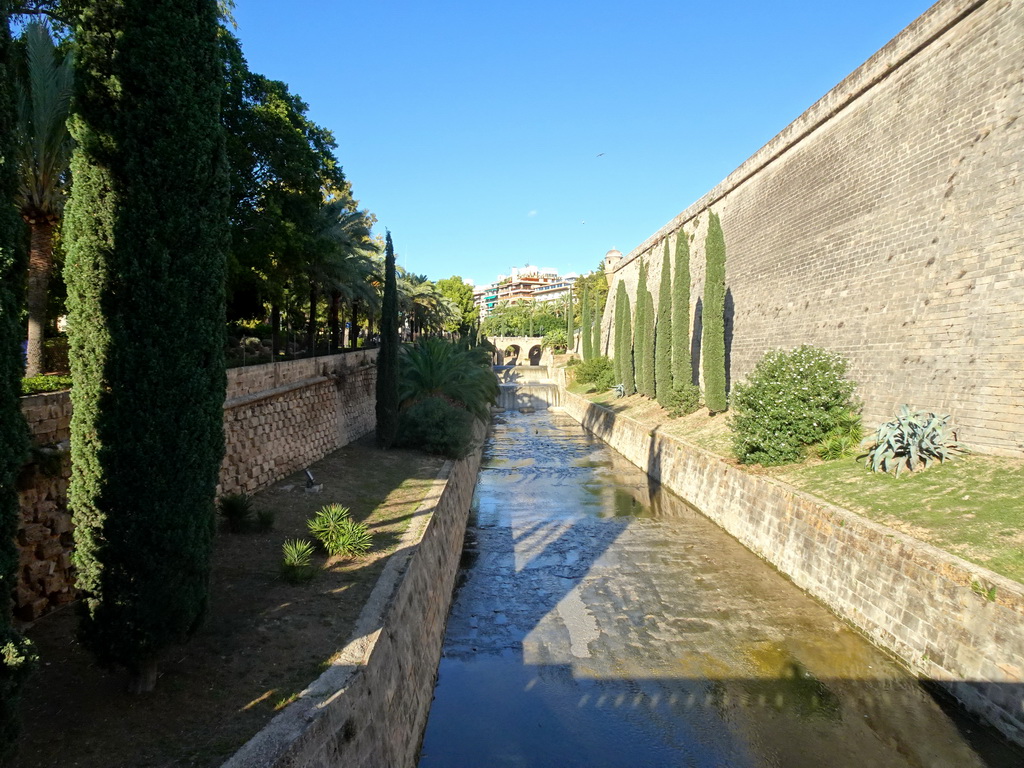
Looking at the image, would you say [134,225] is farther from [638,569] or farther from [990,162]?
[990,162]

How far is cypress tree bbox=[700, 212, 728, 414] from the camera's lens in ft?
64.0

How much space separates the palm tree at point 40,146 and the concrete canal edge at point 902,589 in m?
12.5

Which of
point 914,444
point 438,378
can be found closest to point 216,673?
point 914,444

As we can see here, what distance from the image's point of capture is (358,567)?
7.48 metres

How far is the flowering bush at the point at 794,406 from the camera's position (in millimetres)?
12359

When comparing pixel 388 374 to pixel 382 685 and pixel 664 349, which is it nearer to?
pixel 382 685

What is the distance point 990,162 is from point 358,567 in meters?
11.8

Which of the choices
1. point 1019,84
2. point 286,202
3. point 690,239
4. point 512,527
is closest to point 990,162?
point 1019,84

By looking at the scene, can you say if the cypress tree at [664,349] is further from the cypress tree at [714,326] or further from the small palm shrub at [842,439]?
the small palm shrub at [842,439]

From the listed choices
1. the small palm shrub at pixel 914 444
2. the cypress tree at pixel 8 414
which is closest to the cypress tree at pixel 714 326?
the small palm shrub at pixel 914 444

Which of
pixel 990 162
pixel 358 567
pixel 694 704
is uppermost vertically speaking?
pixel 990 162

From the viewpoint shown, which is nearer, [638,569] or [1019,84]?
[1019,84]

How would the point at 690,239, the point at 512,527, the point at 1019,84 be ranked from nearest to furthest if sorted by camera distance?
the point at 1019,84 < the point at 512,527 < the point at 690,239

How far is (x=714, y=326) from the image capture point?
19797 millimetres
